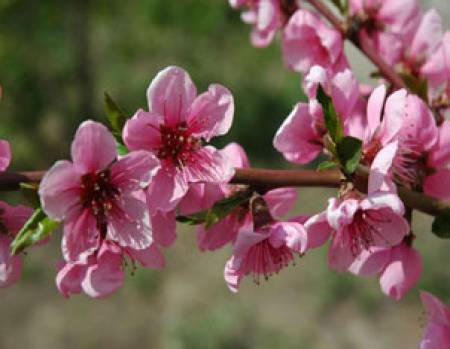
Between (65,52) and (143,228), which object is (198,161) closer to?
(143,228)

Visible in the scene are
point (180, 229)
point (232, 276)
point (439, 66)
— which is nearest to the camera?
point (232, 276)

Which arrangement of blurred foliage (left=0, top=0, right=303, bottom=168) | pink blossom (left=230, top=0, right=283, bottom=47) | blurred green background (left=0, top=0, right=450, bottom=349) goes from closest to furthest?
pink blossom (left=230, top=0, right=283, bottom=47)
blurred green background (left=0, top=0, right=450, bottom=349)
blurred foliage (left=0, top=0, right=303, bottom=168)

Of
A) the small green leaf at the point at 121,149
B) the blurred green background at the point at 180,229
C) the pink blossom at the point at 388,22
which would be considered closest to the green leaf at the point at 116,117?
Result: the small green leaf at the point at 121,149


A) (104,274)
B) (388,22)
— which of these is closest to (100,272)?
(104,274)

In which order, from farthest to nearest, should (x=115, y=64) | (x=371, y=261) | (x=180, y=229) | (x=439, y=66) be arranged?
(x=115, y=64) → (x=180, y=229) → (x=439, y=66) → (x=371, y=261)

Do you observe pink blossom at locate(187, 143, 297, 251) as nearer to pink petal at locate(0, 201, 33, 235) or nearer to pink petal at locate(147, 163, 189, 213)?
pink petal at locate(147, 163, 189, 213)

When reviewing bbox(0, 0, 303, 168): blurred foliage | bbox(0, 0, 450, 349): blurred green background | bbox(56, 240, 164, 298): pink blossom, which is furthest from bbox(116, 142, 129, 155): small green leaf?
bbox(0, 0, 303, 168): blurred foliage

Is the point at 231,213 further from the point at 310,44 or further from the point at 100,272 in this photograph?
the point at 310,44

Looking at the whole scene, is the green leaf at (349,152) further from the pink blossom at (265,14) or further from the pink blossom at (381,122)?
the pink blossom at (265,14)
